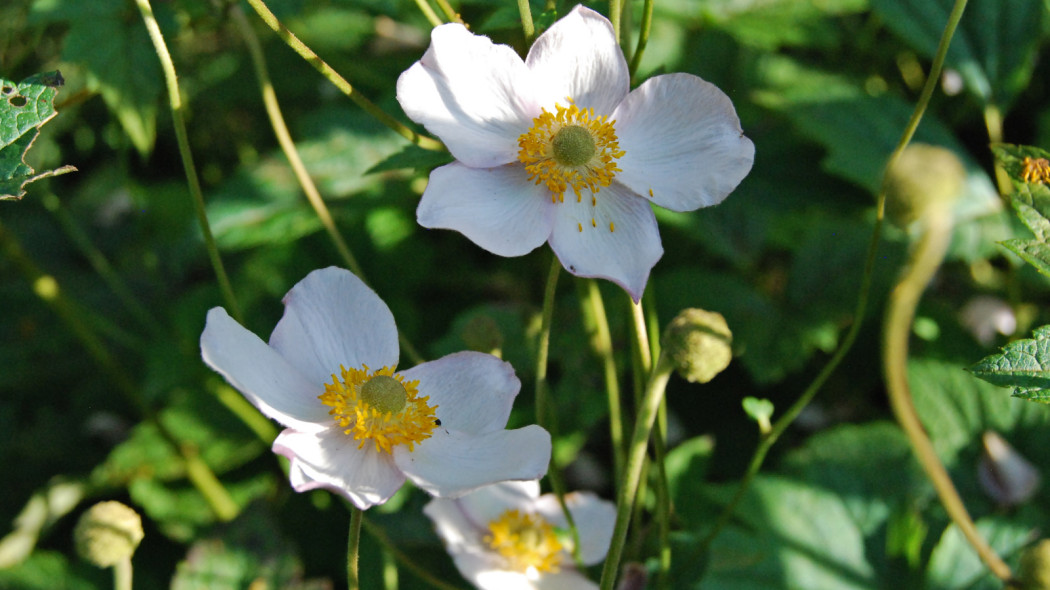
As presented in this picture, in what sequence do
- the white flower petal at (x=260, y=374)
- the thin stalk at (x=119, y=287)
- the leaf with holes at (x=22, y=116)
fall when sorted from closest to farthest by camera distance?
the white flower petal at (x=260, y=374), the leaf with holes at (x=22, y=116), the thin stalk at (x=119, y=287)

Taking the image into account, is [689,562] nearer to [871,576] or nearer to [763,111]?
[871,576]

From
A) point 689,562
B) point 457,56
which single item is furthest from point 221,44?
point 689,562

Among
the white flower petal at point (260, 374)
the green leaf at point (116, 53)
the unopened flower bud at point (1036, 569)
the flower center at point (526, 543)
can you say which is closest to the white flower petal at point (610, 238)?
the white flower petal at point (260, 374)

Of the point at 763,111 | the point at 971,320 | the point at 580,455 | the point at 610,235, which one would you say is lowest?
the point at 580,455

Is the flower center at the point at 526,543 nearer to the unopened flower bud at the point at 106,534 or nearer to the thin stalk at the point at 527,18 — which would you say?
the unopened flower bud at the point at 106,534

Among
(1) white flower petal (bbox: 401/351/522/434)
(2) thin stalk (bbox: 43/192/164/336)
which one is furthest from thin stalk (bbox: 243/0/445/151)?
(2) thin stalk (bbox: 43/192/164/336)

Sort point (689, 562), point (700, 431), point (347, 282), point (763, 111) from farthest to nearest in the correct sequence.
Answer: point (763, 111), point (700, 431), point (689, 562), point (347, 282)
